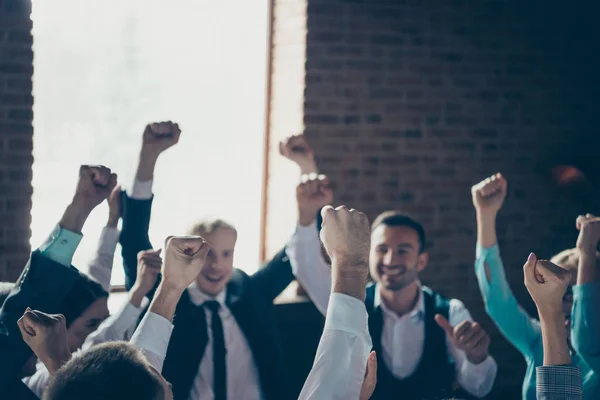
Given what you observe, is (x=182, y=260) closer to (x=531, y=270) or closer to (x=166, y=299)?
(x=166, y=299)

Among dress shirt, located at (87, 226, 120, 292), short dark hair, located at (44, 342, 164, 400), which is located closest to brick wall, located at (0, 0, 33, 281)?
dress shirt, located at (87, 226, 120, 292)

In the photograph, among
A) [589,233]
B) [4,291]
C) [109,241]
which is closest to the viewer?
[4,291]

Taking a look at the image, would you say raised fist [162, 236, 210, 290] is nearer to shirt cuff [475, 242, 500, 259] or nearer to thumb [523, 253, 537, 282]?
thumb [523, 253, 537, 282]

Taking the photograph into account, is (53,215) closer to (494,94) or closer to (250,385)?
(250,385)

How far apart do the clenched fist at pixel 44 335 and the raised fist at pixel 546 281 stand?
3.59ft

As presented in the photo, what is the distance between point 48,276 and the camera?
7.14 feet

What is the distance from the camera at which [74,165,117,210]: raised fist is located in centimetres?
229

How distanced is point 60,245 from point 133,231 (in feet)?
3.11

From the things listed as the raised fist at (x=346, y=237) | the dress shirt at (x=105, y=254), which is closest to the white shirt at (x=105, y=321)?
the dress shirt at (x=105, y=254)

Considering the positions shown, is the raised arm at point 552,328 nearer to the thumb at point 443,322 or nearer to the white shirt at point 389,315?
the thumb at point 443,322

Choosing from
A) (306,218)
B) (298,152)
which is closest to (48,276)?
(306,218)

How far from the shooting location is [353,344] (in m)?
1.69

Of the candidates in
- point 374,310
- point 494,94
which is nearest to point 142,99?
point 374,310

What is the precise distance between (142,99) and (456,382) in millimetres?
1999
